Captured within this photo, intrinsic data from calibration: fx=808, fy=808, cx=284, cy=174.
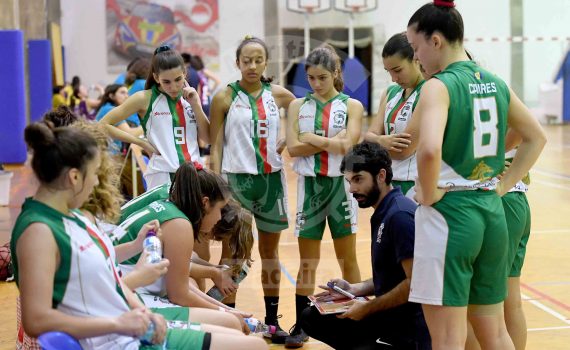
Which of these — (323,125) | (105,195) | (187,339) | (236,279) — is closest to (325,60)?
(323,125)

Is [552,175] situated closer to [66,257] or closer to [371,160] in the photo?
[371,160]

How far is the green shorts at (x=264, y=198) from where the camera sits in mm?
5016

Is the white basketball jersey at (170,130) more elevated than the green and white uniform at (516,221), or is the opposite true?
the white basketball jersey at (170,130)

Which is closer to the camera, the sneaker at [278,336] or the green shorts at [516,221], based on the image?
the green shorts at [516,221]

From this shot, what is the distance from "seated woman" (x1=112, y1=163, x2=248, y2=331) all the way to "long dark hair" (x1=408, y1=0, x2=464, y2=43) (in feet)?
4.06

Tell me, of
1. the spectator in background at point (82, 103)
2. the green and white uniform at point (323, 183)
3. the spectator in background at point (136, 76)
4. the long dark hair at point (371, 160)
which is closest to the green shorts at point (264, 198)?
the green and white uniform at point (323, 183)

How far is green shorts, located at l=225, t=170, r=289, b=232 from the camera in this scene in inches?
197

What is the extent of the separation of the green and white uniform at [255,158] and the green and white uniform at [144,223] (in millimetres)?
1392

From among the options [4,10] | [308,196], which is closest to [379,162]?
[308,196]

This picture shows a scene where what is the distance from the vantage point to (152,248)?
312 centimetres

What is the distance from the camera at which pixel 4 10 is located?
14.2 metres

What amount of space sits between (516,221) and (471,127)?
0.88 m

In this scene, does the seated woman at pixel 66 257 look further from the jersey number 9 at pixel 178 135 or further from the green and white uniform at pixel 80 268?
the jersey number 9 at pixel 178 135

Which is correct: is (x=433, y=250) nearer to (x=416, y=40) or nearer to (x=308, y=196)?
(x=416, y=40)
